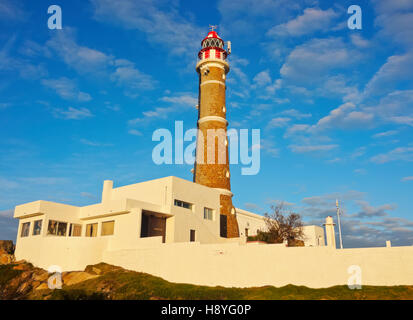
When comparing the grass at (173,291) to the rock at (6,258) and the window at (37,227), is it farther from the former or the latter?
the rock at (6,258)

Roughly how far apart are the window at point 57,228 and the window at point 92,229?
2.29m

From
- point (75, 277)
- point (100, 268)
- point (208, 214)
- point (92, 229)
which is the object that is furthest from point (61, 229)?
point (208, 214)

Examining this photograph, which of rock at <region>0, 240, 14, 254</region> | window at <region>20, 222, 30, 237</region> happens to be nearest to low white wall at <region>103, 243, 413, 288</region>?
window at <region>20, 222, 30, 237</region>

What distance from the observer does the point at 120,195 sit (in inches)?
1468

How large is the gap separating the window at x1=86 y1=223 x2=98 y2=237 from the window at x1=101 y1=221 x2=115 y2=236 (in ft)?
5.17

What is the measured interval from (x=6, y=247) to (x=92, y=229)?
11042mm

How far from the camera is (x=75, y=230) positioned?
3588 centimetres

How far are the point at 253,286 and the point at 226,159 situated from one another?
21552 mm

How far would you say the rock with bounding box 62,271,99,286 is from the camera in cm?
2552
